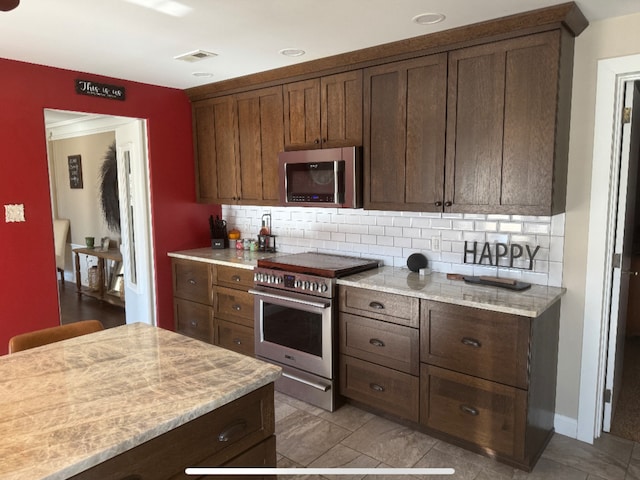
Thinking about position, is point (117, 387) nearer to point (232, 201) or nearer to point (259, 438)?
point (259, 438)

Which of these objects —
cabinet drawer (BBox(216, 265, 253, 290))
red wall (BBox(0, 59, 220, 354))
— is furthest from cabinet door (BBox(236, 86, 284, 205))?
red wall (BBox(0, 59, 220, 354))

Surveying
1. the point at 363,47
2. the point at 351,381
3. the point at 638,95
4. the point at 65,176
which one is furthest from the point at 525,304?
the point at 65,176

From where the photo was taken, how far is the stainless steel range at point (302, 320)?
3.09 m

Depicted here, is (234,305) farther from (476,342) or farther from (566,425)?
(566,425)

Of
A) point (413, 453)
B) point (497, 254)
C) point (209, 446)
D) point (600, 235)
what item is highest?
point (600, 235)

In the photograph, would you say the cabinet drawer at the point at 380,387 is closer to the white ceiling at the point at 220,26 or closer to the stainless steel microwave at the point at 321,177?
the stainless steel microwave at the point at 321,177

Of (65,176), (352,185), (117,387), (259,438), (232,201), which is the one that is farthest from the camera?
(65,176)

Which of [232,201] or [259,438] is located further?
[232,201]

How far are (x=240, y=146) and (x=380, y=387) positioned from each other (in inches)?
90.5

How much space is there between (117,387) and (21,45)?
2.49 meters

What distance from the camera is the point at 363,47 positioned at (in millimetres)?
3000

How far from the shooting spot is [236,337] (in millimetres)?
3818

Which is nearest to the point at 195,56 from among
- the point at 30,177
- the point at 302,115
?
the point at 302,115

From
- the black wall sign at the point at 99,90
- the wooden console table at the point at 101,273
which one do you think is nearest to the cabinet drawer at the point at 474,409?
the black wall sign at the point at 99,90
